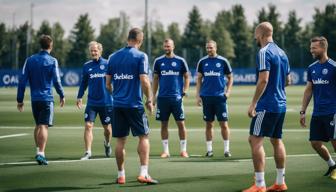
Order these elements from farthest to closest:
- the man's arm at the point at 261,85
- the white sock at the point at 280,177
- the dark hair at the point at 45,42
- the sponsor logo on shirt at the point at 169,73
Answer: the sponsor logo on shirt at the point at 169,73 → the dark hair at the point at 45,42 → the white sock at the point at 280,177 → the man's arm at the point at 261,85

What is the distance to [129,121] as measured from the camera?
374 inches

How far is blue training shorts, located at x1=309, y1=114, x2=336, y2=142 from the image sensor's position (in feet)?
32.3

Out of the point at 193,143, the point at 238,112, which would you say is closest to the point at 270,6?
the point at 238,112

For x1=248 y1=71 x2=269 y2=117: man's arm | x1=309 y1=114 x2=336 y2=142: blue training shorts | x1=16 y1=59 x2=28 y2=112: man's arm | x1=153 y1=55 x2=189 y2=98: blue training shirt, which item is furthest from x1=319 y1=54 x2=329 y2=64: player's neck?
x1=16 y1=59 x2=28 y2=112: man's arm

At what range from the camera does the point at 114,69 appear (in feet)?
30.9

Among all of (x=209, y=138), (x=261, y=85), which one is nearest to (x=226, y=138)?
(x=209, y=138)

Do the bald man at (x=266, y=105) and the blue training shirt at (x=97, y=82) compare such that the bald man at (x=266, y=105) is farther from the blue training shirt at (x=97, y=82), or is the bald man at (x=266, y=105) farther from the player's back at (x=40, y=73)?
the blue training shirt at (x=97, y=82)

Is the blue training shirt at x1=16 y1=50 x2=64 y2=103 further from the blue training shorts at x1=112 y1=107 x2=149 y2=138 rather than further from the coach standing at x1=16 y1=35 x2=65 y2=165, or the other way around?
the blue training shorts at x1=112 y1=107 x2=149 y2=138

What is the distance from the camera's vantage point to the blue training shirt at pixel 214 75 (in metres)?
13.4

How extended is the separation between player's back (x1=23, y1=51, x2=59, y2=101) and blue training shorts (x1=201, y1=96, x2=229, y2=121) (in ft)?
11.2

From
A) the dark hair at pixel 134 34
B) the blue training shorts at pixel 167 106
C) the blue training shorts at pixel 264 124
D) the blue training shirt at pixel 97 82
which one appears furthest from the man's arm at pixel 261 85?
the blue training shirt at pixel 97 82

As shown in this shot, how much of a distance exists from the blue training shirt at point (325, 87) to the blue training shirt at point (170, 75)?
393 centimetres

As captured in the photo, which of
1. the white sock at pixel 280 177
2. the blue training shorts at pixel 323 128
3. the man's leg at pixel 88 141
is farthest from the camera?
the man's leg at pixel 88 141

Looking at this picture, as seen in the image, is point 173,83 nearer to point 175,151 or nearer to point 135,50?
point 175,151
